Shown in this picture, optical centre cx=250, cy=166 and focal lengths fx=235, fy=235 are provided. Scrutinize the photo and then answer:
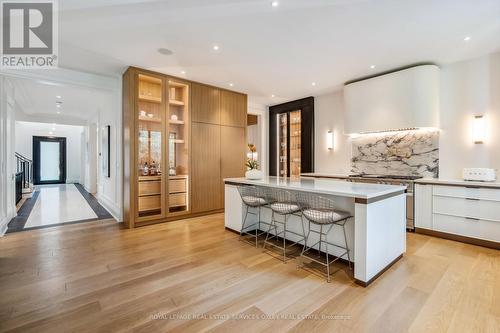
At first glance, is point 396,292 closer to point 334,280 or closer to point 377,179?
point 334,280

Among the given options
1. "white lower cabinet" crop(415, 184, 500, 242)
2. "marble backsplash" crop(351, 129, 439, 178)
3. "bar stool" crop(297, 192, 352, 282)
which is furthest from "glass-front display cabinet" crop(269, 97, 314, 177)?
"bar stool" crop(297, 192, 352, 282)

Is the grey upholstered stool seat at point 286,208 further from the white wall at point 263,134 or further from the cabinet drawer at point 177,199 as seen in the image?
the white wall at point 263,134

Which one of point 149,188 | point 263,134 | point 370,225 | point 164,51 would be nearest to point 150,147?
point 149,188

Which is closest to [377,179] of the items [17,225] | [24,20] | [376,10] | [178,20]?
[376,10]

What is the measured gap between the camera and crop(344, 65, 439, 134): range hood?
13.3 feet

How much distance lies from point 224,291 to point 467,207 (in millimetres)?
3729

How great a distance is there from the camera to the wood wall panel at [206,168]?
511 centimetres

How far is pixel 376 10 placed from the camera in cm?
263

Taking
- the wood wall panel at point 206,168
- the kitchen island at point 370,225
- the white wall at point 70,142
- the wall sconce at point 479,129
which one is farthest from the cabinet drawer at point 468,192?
the white wall at point 70,142

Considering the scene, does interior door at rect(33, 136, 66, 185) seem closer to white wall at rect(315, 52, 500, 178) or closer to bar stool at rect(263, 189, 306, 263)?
bar stool at rect(263, 189, 306, 263)

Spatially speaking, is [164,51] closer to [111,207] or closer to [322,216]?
[322,216]

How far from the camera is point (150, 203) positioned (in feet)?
16.0

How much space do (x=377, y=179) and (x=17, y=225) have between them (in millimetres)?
6791

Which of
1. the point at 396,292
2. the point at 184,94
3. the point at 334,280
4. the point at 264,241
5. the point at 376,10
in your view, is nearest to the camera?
the point at 396,292
